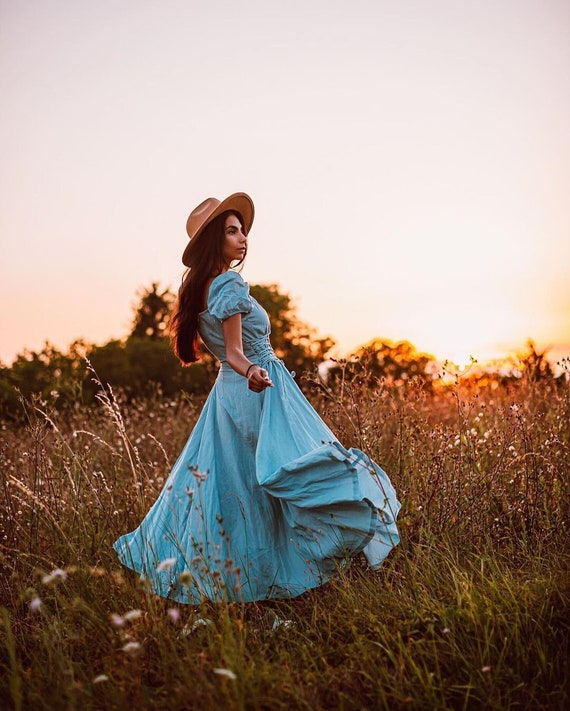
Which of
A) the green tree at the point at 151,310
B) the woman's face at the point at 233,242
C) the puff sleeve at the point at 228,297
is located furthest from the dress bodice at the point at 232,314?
the green tree at the point at 151,310

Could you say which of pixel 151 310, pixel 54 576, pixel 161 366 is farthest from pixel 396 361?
pixel 151 310

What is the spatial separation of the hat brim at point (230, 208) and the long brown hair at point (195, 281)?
0.08 feet

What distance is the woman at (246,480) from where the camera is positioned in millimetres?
2883

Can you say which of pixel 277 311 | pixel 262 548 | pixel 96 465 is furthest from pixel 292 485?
pixel 277 311

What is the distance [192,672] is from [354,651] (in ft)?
2.03

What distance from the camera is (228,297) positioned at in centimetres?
322

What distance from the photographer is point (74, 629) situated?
2.70 m

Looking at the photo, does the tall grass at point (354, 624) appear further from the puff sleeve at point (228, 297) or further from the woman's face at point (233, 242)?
the woman's face at point (233, 242)

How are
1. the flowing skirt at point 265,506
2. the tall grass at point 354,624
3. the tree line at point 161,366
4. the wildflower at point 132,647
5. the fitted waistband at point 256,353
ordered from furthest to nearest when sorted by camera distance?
the tree line at point 161,366, the fitted waistband at point 256,353, the flowing skirt at point 265,506, the tall grass at point 354,624, the wildflower at point 132,647

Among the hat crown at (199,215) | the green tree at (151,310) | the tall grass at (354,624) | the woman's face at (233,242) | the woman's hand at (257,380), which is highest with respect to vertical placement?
the green tree at (151,310)

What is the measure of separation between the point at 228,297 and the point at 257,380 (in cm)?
48

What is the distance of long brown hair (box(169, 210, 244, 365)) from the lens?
3510 millimetres

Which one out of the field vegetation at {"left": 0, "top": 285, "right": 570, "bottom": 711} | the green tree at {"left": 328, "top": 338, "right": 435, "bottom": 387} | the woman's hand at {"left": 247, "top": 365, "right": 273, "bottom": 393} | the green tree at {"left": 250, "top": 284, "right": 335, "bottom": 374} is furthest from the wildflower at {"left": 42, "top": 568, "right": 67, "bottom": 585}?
the green tree at {"left": 250, "top": 284, "right": 335, "bottom": 374}

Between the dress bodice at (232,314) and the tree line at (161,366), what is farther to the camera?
the tree line at (161,366)
